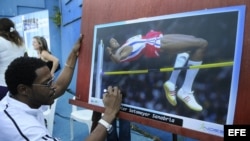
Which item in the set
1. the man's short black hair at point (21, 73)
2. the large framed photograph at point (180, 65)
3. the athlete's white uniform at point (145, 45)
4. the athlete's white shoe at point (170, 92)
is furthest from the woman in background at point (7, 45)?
the athlete's white shoe at point (170, 92)

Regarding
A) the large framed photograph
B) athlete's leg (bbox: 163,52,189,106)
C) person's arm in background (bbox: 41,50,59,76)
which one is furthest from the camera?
person's arm in background (bbox: 41,50,59,76)

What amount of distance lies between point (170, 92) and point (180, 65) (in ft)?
0.37

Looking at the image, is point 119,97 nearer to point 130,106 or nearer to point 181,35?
point 130,106

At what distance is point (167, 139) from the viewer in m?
2.92

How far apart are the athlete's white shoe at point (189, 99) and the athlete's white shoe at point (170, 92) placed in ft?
0.09

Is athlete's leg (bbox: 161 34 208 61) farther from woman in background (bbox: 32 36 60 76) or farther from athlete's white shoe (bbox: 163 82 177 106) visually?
woman in background (bbox: 32 36 60 76)

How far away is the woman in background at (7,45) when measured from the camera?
2.12m

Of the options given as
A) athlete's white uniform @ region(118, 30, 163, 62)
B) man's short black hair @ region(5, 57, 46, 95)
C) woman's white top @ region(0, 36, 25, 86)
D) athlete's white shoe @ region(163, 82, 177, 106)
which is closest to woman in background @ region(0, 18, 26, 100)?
woman's white top @ region(0, 36, 25, 86)

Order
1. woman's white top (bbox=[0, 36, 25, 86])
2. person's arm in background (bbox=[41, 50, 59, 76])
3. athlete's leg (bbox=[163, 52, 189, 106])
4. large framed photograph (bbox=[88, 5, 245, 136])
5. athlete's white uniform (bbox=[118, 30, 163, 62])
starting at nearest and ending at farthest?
large framed photograph (bbox=[88, 5, 245, 136]), athlete's leg (bbox=[163, 52, 189, 106]), athlete's white uniform (bbox=[118, 30, 163, 62]), woman's white top (bbox=[0, 36, 25, 86]), person's arm in background (bbox=[41, 50, 59, 76])

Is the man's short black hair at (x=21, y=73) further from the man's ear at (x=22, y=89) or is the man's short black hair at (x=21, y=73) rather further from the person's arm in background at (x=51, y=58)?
the person's arm in background at (x=51, y=58)

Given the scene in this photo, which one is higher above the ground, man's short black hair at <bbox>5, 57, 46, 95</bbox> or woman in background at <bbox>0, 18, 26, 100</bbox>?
woman in background at <bbox>0, 18, 26, 100</bbox>

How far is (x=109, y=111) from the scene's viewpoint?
3.91 feet

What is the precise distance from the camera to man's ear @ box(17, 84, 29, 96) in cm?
113

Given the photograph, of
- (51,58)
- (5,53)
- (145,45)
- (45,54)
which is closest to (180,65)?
(145,45)
